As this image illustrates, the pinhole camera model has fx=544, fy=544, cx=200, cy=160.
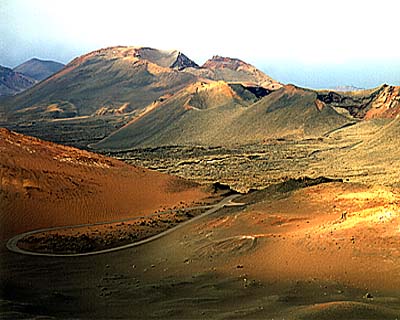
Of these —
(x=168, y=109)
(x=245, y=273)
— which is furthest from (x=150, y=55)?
(x=245, y=273)

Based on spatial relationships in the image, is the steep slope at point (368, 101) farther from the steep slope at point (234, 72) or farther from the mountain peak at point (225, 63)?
the mountain peak at point (225, 63)

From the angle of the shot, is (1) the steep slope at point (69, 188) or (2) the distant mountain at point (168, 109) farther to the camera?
(2) the distant mountain at point (168, 109)

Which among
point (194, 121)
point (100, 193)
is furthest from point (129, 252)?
point (194, 121)

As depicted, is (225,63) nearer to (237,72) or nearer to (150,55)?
(237,72)

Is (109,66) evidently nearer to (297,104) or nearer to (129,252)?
(297,104)

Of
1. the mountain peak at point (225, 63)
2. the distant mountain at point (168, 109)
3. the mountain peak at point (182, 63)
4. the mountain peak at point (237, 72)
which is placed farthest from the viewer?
the mountain peak at point (225, 63)

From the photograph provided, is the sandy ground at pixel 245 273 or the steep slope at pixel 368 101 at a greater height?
the sandy ground at pixel 245 273

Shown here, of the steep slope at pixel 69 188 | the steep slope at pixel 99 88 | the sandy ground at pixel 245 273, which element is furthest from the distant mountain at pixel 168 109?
the sandy ground at pixel 245 273
